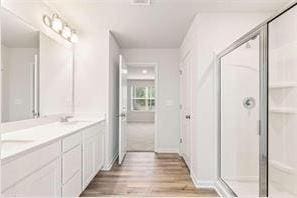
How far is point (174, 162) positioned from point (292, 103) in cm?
249

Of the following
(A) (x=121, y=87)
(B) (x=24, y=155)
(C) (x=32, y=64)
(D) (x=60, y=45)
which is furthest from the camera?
(A) (x=121, y=87)

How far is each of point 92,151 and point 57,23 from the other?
1814 mm

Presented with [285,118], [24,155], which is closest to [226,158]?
[285,118]

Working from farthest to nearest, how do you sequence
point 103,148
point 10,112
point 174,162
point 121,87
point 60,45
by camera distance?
point 174,162 → point 121,87 → point 103,148 → point 60,45 → point 10,112

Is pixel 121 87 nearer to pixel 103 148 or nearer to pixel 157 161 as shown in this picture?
pixel 103 148

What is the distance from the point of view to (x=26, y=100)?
2.66 m

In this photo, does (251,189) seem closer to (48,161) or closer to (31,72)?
(48,161)

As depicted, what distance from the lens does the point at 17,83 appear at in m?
2.50

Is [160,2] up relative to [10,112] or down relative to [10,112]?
up

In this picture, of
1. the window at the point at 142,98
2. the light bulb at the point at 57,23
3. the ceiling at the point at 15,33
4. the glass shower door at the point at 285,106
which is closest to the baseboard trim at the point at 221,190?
the glass shower door at the point at 285,106

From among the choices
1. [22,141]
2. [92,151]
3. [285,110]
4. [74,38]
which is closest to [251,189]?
[285,110]

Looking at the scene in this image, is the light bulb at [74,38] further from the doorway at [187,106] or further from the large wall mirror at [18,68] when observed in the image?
the doorway at [187,106]

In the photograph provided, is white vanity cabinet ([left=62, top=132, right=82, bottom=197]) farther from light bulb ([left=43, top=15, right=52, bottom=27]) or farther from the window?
the window

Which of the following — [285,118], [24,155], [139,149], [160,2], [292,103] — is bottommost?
[139,149]
